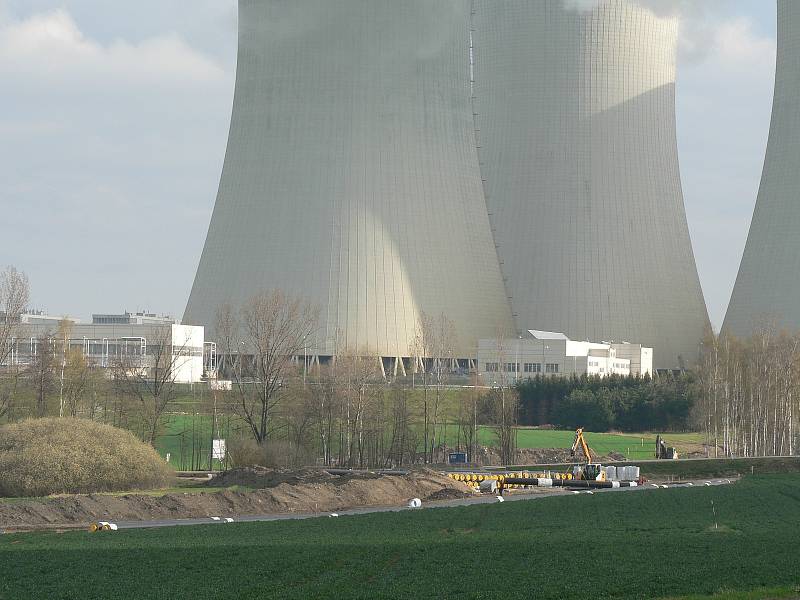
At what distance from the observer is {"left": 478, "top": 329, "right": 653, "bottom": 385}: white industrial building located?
49.0 m

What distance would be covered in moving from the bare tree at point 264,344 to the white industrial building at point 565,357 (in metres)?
8.58

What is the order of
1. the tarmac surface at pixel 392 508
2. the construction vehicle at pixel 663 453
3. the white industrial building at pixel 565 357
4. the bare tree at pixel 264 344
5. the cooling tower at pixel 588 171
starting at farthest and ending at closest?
the cooling tower at pixel 588 171, the white industrial building at pixel 565 357, the construction vehicle at pixel 663 453, the bare tree at pixel 264 344, the tarmac surface at pixel 392 508

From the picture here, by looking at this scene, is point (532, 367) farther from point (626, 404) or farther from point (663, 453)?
point (663, 453)

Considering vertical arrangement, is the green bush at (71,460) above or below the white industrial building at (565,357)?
below

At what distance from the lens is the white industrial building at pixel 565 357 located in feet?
161

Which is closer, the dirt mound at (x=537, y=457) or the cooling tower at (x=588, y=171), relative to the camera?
the dirt mound at (x=537, y=457)

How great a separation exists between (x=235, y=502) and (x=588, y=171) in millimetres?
30604

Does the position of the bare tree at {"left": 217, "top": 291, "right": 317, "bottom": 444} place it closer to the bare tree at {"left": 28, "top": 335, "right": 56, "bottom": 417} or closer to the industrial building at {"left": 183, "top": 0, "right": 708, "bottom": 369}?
the industrial building at {"left": 183, "top": 0, "right": 708, "bottom": 369}

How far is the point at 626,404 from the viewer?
4534 cm

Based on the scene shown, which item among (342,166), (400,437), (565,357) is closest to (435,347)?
(342,166)

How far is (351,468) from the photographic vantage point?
104 feet

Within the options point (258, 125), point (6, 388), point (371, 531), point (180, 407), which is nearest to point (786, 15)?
point (258, 125)

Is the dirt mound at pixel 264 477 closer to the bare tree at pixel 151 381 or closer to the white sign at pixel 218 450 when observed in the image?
the white sign at pixel 218 450

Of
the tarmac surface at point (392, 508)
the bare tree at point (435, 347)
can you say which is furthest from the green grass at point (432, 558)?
the bare tree at point (435, 347)
